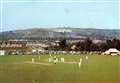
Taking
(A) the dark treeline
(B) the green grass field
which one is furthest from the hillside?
(B) the green grass field

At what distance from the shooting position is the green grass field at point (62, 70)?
2.71m

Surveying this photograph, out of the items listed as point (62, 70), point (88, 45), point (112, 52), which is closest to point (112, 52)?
point (112, 52)

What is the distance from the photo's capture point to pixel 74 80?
8.96 feet

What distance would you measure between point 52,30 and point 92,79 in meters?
0.80

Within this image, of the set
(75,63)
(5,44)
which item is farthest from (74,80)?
(5,44)

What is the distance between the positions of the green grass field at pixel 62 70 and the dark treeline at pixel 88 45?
10cm

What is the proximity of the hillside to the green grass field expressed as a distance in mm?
269

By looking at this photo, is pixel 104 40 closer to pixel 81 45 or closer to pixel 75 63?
pixel 81 45

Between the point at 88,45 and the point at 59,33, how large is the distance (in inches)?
16.1

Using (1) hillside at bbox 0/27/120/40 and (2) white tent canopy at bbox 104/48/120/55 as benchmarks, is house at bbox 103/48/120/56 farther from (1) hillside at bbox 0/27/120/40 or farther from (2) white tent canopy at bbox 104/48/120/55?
(1) hillside at bbox 0/27/120/40

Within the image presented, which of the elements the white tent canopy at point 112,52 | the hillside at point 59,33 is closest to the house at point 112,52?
the white tent canopy at point 112,52

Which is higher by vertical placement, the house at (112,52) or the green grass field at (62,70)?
the house at (112,52)

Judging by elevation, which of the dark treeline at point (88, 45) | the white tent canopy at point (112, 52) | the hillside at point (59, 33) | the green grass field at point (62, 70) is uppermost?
the hillside at point (59, 33)

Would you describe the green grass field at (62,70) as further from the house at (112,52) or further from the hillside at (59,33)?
the hillside at (59,33)
